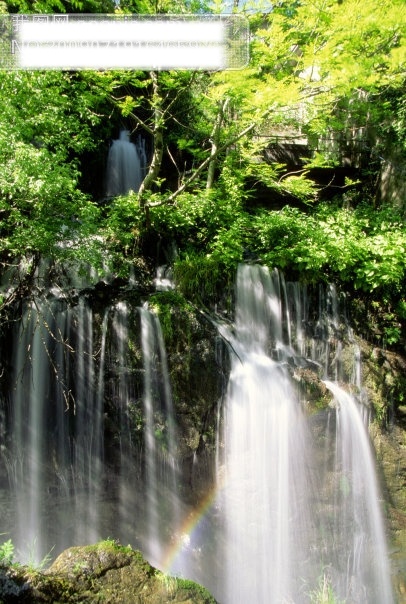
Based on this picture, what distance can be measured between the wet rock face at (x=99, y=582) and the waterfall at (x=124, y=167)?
7.94 metres

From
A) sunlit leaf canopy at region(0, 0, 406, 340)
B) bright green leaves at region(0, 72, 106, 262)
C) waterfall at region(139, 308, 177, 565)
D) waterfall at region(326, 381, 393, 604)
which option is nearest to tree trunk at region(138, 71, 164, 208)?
sunlit leaf canopy at region(0, 0, 406, 340)

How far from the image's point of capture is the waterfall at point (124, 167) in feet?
32.8

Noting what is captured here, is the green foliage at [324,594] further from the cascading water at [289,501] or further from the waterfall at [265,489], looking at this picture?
the waterfall at [265,489]

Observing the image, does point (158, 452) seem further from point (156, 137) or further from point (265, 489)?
point (156, 137)

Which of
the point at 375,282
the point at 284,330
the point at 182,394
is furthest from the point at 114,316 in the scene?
the point at 375,282

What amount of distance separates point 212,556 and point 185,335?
3024 mm

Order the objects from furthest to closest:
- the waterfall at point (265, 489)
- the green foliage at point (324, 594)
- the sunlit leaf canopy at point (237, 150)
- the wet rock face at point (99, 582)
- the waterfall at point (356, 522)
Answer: the waterfall at point (356, 522) → the waterfall at point (265, 489) → the green foliage at point (324, 594) → the sunlit leaf canopy at point (237, 150) → the wet rock face at point (99, 582)

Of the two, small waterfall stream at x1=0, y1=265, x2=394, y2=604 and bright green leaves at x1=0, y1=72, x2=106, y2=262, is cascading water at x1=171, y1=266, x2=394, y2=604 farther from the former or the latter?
bright green leaves at x1=0, y1=72, x2=106, y2=262

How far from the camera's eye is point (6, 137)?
446 cm

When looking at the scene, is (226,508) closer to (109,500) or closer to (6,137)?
(109,500)

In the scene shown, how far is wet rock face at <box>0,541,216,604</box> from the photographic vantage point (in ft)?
9.05

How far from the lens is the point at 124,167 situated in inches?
403

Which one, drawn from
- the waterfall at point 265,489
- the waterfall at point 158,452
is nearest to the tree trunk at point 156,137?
the waterfall at point 158,452

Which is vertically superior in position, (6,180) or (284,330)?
(6,180)
